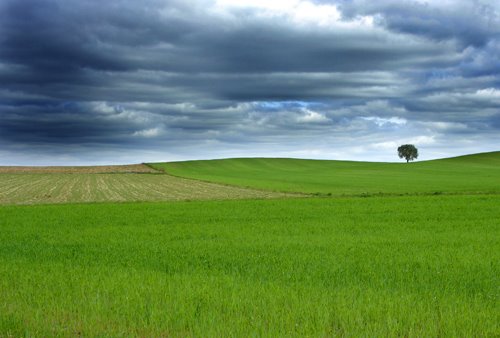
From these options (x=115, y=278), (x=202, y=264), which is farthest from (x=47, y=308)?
(x=202, y=264)

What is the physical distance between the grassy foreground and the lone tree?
149m

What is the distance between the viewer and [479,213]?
29328mm

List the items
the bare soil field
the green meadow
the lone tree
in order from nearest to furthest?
1. the green meadow
2. the bare soil field
3. the lone tree

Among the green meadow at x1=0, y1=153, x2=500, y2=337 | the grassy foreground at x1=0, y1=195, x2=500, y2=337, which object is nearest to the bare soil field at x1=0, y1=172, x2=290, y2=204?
the green meadow at x1=0, y1=153, x2=500, y2=337

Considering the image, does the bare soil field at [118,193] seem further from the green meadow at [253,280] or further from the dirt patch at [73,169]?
the dirt patch at [73,169]

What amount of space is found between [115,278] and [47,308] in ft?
7.51

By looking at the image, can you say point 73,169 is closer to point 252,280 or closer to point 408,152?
point 408,152

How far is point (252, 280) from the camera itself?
11.4m

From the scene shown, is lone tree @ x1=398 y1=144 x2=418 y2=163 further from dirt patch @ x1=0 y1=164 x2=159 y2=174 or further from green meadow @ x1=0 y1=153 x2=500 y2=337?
green meadow @ x1=0 y1=153 x2=500 y2=337

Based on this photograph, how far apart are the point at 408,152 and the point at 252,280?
163 meters

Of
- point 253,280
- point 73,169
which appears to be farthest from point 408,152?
point 253,280

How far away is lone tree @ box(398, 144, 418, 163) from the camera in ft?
545

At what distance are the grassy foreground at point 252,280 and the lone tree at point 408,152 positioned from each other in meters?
149

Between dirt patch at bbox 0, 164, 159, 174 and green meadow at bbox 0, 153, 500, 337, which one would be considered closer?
green meadow at bbox 0, 153, 500, 337
